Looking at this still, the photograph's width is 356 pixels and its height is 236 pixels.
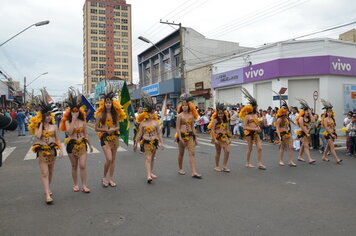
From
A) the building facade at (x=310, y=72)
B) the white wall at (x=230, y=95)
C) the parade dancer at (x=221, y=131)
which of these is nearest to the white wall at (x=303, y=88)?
the building facade at (x=310, y=72)

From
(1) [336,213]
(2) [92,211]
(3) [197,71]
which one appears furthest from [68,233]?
(3) [197,71]

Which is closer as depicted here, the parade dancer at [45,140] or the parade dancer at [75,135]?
the parade dancer at [45,140]

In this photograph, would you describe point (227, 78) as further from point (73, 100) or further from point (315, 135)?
point (73, 100)

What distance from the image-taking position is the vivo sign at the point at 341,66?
1803 centimetres

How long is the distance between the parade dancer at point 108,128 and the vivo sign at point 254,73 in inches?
621

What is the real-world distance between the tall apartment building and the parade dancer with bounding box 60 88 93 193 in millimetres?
110124

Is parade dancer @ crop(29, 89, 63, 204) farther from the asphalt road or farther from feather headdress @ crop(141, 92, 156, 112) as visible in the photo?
feather headdress @ crop(141, 92, 156, 112)

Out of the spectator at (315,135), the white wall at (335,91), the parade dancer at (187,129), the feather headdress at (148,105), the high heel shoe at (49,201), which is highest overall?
the white wall at (335,91)

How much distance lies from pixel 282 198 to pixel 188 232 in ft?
7.27

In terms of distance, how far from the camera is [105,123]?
19.7 feet

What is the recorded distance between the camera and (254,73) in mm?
20844

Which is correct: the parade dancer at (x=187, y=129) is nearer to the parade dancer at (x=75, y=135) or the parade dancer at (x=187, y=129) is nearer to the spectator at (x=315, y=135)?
the parade dancer at (x=75, y=135)

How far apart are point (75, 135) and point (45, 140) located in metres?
0.55

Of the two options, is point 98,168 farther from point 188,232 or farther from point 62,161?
point 188,232
